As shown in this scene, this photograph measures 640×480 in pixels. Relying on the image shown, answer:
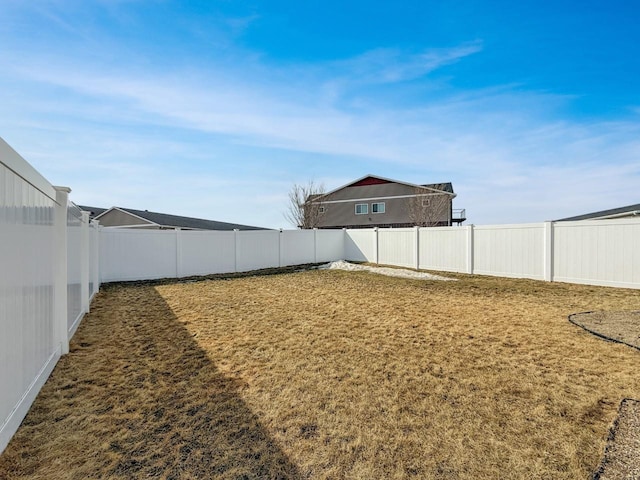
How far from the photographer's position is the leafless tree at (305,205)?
2755cm

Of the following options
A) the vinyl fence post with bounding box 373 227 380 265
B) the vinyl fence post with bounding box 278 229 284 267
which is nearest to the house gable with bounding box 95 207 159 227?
the vinyl fence post with bounding box 278 229 284 267

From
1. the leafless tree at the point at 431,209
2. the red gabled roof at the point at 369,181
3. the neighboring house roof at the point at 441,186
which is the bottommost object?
the leafless tree at the point at 431,209

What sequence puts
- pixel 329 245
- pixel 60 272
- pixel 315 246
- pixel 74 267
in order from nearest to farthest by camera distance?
pixel 60 272 < pixel 74 267 < pixel 315 246 < pixel 329 245

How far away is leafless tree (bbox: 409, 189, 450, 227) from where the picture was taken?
23.5 m

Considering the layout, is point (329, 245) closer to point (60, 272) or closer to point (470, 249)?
point (470, 249)

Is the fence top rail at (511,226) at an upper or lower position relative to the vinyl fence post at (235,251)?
upper

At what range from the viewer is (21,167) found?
224cm

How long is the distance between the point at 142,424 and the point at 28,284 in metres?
1.45

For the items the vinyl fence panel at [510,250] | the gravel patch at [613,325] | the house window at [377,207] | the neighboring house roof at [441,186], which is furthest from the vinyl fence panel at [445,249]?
the neighboring house roof at [441,186]

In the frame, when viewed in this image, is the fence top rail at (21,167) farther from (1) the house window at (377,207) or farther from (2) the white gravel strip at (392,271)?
(1) the house window at (377,207)

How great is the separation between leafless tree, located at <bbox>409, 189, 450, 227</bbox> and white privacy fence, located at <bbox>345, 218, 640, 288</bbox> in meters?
11.4

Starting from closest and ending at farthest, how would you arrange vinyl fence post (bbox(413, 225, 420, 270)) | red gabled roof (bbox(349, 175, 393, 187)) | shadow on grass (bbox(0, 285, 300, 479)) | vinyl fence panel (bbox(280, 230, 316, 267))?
shadow on grass (bbox(0, 285, 300, 479)) → vinyl fence post (bbox(413, 225, 420, 270)) → vinyl fence panel (bbox(280, 230, 316, 267)) → red gabled roof (bbox(349, 175, 393, 187))

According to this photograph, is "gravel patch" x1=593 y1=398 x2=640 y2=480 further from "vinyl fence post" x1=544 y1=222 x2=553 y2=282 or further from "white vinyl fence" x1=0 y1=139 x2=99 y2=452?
"vinyl fence post" x1=544 y1=222 x2=553 y2=282

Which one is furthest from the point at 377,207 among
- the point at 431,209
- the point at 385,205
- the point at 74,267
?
the point at 74,267
